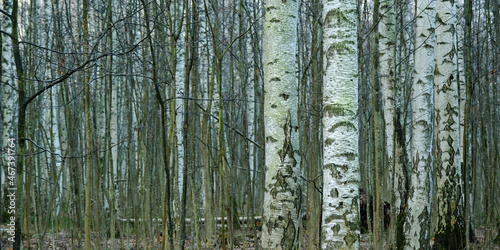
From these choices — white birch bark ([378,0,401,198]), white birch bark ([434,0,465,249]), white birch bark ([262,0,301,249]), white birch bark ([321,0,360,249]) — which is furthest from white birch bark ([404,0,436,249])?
white birch bark ([321,0,360,249])

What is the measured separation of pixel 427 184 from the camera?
17.0 feet

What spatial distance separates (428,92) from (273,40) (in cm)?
273

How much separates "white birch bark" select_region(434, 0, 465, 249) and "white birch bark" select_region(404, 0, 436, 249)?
0.82m

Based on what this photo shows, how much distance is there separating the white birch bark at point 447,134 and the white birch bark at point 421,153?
0.82 meters

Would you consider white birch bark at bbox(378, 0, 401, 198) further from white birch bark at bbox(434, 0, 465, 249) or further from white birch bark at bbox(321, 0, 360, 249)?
white birch bark at bbox(321, 0, 360, 249)

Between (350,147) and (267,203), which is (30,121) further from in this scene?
(350,147)

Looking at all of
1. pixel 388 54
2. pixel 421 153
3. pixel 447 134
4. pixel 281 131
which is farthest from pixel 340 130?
pixel 447 134

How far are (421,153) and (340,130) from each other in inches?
110

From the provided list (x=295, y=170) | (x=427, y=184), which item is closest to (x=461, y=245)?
(x=427, y=184)

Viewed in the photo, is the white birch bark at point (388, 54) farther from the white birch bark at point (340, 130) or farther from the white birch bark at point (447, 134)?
the white birch bark at point (340, 130)

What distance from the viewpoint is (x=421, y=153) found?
17.4 feet

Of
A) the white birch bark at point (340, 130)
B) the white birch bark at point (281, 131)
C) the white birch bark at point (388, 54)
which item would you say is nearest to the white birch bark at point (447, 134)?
the white birch bark at point (388, 54)

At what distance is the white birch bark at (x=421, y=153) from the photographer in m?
5.13

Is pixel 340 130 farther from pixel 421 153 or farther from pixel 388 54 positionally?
pixel 388 54
